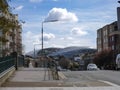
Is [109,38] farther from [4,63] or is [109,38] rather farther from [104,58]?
[4,63]

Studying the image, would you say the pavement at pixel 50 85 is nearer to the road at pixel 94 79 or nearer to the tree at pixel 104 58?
the road at pixel 94 79

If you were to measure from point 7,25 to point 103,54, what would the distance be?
4439 inches

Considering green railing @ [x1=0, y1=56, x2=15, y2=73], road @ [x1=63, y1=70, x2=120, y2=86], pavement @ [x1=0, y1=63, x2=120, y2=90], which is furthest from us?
green railing @ [x1=0, y1=56, x2=15, y2=73]

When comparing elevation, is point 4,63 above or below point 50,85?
above

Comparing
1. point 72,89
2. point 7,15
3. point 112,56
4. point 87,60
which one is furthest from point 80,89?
point 87,60

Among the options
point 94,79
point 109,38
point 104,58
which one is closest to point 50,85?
point 94,79

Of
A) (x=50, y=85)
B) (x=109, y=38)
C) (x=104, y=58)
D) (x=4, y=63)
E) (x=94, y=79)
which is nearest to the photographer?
(x=50, y=85)

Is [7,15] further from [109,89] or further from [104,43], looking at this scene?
[104,43]

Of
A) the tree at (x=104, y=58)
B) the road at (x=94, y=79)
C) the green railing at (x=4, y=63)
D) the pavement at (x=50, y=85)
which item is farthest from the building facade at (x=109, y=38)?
the pavement at (x=50, y=85)

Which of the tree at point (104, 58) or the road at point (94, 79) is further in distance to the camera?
the tree at point (104, 58)

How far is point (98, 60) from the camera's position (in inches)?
5059

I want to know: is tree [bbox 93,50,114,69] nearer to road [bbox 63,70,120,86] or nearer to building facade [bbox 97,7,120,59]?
building facade [bbox 97,7,120,59]

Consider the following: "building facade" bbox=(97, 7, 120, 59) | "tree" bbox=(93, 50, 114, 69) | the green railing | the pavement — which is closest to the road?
the pavement

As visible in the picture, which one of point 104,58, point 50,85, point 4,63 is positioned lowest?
point 50,85
